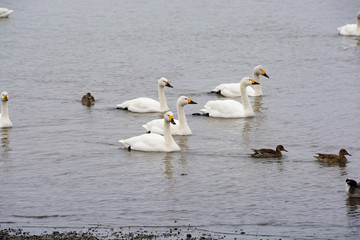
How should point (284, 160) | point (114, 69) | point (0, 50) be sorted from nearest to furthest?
1. point (284, 160)
2. point (114, 69)
3. point (0, 50)

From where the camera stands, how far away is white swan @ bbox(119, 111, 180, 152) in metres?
15.8

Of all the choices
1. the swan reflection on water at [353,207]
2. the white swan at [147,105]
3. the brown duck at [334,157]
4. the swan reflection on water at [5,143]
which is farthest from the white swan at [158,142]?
the swan reflection on water at [353,207]

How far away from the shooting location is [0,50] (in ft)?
102

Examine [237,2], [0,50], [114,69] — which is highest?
[237,2]

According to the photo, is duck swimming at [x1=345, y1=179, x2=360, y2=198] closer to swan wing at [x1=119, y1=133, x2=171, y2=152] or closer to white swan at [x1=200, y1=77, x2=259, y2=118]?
swan wing at [x1=119, y1=133, x2=171, y2=152]

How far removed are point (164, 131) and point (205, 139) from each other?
1.54m

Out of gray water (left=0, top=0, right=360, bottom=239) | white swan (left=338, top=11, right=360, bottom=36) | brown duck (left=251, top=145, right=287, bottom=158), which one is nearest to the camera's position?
gray water (left=0, top=0, right=360, bottom=239)

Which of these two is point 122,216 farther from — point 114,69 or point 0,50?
point 0,50

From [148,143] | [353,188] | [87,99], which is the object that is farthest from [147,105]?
[353,188]

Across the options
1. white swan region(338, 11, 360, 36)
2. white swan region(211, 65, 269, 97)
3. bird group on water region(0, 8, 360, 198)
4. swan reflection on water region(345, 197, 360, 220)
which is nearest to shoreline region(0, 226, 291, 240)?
swan reflection on water region(345, 197, 360, 220)

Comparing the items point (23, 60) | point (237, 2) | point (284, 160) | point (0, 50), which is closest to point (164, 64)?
point (23, 60)

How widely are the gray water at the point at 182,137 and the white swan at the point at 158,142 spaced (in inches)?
6.2

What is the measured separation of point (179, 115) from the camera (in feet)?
56.9

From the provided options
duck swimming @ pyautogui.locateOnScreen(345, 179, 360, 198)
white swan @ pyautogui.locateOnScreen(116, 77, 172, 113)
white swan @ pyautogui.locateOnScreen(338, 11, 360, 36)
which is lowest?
duck swimming @ pyautogui.locateOnScreen(345, 179, 360, 198)
